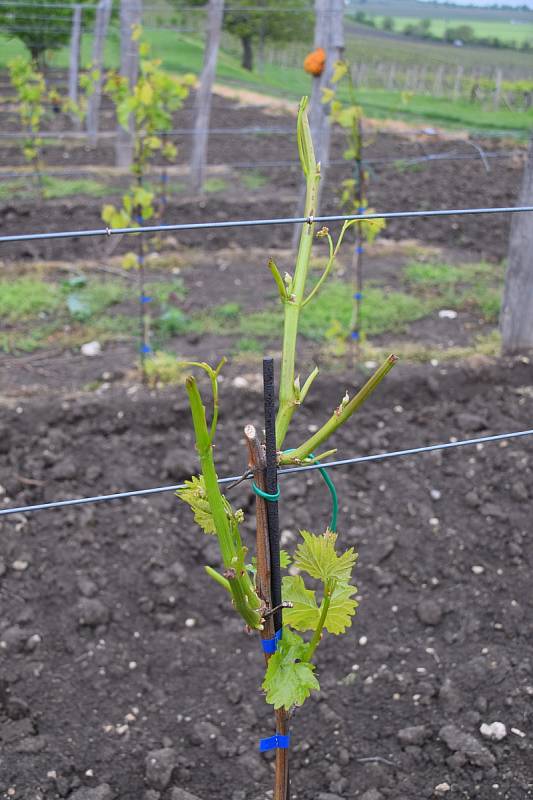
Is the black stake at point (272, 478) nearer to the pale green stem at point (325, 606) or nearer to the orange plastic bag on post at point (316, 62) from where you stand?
the pale green stem at point (325, 606)

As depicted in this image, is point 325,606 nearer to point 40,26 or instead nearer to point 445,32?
point 445,32

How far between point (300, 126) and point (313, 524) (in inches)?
101

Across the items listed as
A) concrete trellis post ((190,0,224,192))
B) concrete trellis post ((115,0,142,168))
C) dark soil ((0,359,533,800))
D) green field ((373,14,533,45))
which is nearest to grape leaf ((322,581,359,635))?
dark soil ((0,359,533,800))

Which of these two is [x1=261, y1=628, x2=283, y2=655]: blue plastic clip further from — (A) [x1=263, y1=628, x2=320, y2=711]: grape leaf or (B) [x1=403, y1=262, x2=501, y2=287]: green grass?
(B) [x1=403, y1=262, x2=501, y2=287]: green grass

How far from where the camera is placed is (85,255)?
7758 millimetres

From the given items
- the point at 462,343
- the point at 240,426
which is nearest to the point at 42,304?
the point at 240,426

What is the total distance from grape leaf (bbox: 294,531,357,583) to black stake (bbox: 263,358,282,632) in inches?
2.3

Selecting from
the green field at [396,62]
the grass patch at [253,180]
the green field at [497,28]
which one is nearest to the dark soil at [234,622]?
the green field at [396,62]

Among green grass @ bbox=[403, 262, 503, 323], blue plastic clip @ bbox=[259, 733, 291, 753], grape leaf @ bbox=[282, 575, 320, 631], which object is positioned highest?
grape leaf @ bbox=[282, 575, 320, 631]

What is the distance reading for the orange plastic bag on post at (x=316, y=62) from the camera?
682 cm

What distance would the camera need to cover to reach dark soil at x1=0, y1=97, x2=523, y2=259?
827 centimetres

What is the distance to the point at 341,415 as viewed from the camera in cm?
139

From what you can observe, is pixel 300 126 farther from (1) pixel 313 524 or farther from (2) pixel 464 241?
(2) pixel 464 241

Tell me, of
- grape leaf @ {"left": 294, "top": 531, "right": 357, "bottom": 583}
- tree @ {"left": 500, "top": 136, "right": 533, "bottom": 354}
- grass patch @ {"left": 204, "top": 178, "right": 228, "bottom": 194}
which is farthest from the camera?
grass patch @ {"left": 204, "top": 178, "right": 228, "bottom": 194}
